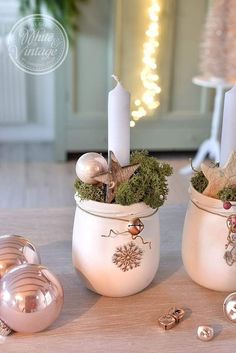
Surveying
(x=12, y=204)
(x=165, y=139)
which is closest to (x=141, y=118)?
(x=165, y=139)

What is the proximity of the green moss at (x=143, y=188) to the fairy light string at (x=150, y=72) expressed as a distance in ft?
6.84

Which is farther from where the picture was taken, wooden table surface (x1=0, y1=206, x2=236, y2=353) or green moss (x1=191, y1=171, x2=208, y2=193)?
green moss (x1=191, y1=171, x2=208, y2=193)

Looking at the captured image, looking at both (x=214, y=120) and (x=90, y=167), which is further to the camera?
(x=214, y=120)

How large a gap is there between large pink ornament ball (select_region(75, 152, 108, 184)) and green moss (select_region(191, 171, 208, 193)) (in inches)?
5.8

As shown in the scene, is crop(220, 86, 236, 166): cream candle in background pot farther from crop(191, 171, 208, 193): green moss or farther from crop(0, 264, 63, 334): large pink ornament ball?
crop(0, 264, 63, 334): large pink ornament ball

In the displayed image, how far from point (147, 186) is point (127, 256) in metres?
0.10

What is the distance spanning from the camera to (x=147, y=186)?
0.68 m

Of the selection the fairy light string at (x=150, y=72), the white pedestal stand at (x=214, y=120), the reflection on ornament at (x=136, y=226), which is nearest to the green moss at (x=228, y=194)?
the reflection on ornament at (x=136, y=226)

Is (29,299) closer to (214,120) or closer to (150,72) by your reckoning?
(214,120)

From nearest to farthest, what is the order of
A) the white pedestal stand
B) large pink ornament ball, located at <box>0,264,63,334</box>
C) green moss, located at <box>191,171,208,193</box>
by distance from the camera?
large pink ornament ball, located at <box>0,264,63,334</box> → green moss, located at <box>191,171,208,193</box> → the white pedestal stand

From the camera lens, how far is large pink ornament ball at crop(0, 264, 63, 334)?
24.2 inches

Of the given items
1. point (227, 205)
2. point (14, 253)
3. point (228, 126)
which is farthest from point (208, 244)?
point (14, 253)

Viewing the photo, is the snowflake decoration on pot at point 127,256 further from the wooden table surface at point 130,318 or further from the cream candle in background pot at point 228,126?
the cream candle in background pot at point 228,126

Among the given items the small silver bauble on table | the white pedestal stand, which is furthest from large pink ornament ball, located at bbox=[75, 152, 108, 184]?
the white pedestal stand
